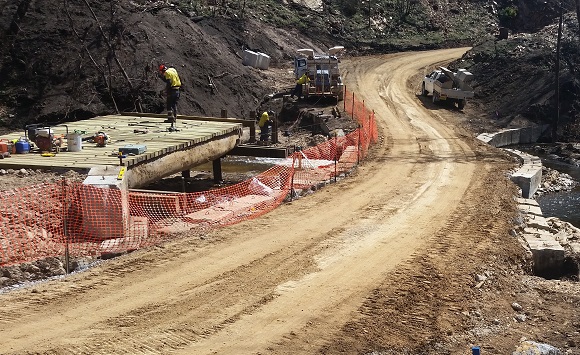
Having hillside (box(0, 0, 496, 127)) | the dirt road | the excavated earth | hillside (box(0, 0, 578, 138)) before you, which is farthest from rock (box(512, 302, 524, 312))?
hillside (box(0, 0, 578, 138))

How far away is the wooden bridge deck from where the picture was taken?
16.2 metres

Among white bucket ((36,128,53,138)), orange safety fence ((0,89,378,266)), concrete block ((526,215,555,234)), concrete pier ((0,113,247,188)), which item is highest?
white bucket ((36,128,53,138))

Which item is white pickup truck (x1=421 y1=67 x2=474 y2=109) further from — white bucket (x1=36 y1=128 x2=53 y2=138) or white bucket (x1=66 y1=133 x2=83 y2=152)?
white bucket (x1=36 y1=128 x2=53 y2=138)

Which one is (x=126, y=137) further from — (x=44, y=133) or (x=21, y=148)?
(x=21, y=148)

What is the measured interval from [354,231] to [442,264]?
98.9 inches

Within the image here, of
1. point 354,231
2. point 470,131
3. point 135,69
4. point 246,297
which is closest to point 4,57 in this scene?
point 135,69

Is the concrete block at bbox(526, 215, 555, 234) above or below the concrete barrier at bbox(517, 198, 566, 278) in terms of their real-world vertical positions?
above

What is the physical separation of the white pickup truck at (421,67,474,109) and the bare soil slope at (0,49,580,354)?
18892 millimetres

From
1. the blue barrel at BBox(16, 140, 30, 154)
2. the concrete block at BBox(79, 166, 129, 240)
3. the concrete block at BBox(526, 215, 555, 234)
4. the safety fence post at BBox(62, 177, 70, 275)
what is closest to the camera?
the safety fence post at BBox(62, 177, 70, 275)

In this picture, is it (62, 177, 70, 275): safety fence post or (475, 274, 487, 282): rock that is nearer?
(62, 177, 70, 275): safety fence post

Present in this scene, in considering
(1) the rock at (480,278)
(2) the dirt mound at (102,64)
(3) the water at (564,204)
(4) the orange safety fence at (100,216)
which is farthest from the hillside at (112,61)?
(1) the rock at (480,278)

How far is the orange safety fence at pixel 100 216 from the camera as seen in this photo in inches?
493

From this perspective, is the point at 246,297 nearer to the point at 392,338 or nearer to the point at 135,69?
the point at 392,338

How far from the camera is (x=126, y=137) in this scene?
1956cm
